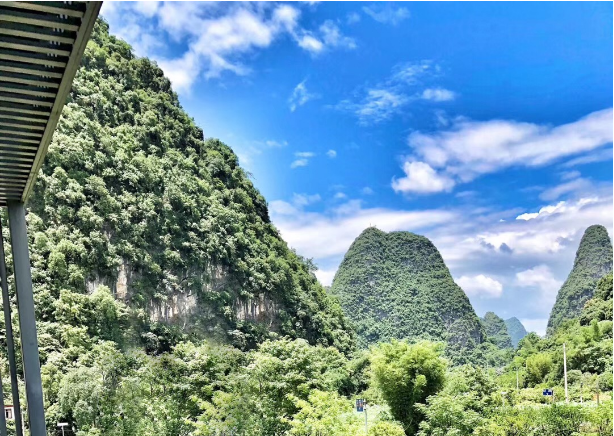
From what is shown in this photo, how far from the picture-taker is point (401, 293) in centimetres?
4981

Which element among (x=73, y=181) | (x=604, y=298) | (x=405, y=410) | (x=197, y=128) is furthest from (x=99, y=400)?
(x=604, y=298)

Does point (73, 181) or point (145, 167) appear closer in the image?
point (73, 181)

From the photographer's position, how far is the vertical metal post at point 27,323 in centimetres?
→ 244

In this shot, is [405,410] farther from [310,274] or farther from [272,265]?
[310,274]

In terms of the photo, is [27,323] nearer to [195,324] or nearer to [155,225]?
[195,324]

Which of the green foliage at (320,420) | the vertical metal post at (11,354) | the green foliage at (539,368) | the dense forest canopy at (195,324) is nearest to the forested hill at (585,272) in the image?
the dense forest canopy at (195,324)

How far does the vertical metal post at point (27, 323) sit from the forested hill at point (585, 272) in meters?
47.6

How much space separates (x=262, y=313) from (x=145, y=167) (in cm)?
878

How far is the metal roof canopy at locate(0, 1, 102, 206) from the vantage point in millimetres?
1498

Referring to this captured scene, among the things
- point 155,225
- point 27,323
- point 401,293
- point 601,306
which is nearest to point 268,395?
point 27,323

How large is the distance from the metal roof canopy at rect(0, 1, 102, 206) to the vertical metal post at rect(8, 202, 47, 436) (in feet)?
1.70

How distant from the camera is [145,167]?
2238cm

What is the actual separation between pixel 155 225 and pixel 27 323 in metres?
19.7

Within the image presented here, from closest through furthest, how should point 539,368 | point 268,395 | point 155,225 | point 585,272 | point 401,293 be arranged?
point 268,395 → point 155,225 → point 539,368 → point 585,272 → point 401,293
